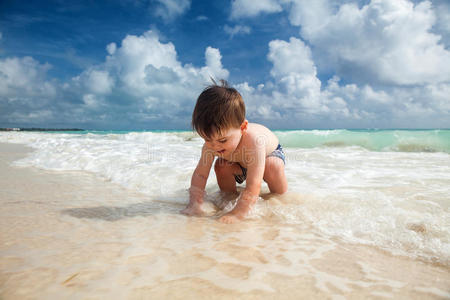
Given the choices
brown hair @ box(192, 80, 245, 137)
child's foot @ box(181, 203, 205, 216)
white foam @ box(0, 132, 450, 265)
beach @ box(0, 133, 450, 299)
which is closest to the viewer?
beach @ box(0, 133, 450, 299)

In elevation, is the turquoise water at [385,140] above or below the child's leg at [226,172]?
above

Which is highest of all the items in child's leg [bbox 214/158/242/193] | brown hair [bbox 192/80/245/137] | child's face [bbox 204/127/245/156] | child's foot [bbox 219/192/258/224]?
brown hair [bbox 192/80/245/137]

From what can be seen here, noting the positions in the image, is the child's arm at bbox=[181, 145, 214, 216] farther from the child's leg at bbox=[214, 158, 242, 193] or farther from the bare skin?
the child's leg at bbox=[214, 158, 242, 193]

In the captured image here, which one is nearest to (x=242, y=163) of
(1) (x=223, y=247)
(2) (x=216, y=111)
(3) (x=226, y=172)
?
(3) (x=226, y=172)

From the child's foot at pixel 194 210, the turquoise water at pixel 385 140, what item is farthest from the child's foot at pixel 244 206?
the turquoise water at pixel 385 140

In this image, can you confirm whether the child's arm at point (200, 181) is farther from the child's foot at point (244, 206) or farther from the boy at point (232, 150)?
the child's foot at point (244, 206)

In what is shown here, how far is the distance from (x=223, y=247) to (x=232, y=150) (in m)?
0.86

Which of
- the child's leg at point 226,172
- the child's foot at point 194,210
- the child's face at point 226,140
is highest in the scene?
the child's face at point 226,140

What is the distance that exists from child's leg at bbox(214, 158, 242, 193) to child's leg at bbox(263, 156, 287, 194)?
270 mm

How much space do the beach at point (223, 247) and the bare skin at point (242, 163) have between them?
0.13 meters

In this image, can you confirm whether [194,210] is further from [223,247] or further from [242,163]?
[223,247]

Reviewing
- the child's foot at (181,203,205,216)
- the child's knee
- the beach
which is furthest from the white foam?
the child's foot at (181,203,205,216)

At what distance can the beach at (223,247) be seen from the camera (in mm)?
1041

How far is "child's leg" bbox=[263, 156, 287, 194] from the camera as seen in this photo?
2.44m
